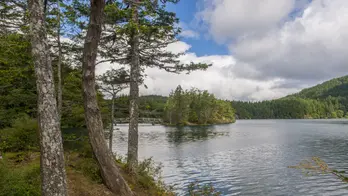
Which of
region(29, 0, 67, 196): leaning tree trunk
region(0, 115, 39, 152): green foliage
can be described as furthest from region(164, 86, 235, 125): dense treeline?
region(29, 0, 67, 196): leaning tree trunk

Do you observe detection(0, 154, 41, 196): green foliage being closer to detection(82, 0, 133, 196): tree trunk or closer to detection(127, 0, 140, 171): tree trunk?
detection(82, 0, 133, 196): tree trunk

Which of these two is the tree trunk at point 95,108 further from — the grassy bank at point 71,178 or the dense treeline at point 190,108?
the dense treeline at point 190,108

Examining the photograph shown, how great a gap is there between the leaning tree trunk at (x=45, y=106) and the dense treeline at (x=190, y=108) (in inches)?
3490

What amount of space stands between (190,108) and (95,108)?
9846 cm

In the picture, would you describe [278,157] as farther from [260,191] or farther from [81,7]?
[81,7]

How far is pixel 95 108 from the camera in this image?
7328mm

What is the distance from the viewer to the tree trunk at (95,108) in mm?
6832

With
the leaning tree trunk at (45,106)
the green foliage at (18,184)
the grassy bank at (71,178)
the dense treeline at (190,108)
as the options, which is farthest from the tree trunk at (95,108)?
the dense treeline at (190,108)

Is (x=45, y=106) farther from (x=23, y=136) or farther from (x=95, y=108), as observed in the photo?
(x=23, y=136)

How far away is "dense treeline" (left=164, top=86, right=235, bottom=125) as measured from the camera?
96812mm

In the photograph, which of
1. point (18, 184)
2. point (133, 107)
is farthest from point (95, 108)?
point (133, 107)

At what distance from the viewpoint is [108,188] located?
7.96 m

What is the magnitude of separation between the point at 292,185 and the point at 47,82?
16.7 meters

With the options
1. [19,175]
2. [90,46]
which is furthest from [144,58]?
[19,175]
